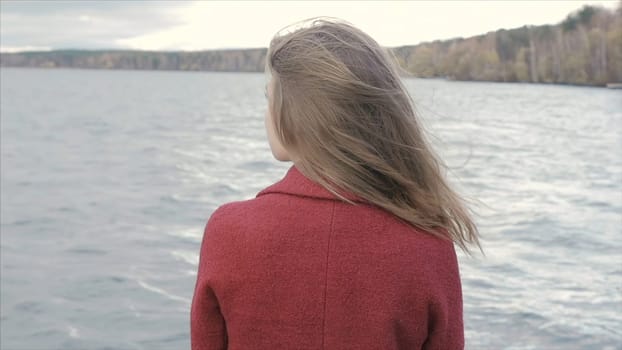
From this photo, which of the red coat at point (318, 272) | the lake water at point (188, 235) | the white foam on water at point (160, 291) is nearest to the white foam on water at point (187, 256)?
the lake water at point (188, 235)

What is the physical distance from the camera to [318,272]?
5.11ft

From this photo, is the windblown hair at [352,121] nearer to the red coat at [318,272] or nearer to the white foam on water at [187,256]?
the red coat at [318,272]

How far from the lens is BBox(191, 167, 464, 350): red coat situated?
155cm

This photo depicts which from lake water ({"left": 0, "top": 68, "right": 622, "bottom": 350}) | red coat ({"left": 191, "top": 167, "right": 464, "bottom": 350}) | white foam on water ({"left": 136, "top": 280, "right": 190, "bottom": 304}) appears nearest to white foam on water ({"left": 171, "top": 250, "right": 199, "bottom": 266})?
lake water ({"left": 0, "top": 68, "right": 622, "bottom": 350})

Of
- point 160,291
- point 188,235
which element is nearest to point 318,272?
point 160,291

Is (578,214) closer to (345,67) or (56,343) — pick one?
(56,343)

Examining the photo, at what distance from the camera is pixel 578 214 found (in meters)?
12.3

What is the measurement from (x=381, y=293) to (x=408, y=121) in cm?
32

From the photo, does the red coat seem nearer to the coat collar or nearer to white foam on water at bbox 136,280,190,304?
the coat collar

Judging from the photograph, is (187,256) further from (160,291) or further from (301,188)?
Result: (301,188)

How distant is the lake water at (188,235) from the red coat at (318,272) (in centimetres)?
35

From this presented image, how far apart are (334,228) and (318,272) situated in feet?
0.27

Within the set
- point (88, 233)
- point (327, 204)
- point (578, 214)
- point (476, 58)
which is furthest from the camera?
point (476, 58)

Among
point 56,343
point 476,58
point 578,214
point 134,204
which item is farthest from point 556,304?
point 476,58
